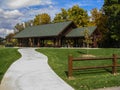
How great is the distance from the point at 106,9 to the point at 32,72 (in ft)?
129

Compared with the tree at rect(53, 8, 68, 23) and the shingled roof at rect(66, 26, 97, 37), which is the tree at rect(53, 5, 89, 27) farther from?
the shingled roof at rect(66, 26, 97, 37)

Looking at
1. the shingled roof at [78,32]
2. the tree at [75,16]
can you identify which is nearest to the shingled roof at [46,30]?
the shingled roof at [78,32]

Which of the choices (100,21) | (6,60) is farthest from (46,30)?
(6,60)

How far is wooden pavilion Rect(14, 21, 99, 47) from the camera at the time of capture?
55.4m

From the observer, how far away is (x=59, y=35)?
5559 cm

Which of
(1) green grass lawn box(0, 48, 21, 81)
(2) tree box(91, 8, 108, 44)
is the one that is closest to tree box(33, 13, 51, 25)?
(2) tree box(91, 8, 108, 44)

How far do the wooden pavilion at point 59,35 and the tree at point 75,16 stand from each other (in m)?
15.1

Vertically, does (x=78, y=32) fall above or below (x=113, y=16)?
below

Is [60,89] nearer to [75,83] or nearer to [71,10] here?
[75,83]

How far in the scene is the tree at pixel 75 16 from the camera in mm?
75438

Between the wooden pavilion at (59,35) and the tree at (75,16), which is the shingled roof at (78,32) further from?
the tree at (75,16)

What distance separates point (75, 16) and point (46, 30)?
18.8 meters

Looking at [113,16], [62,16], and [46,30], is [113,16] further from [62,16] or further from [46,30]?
[62,16]

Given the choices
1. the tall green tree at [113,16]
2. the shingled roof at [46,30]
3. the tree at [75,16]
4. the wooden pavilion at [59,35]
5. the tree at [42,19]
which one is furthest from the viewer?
the tree at [42,19]
